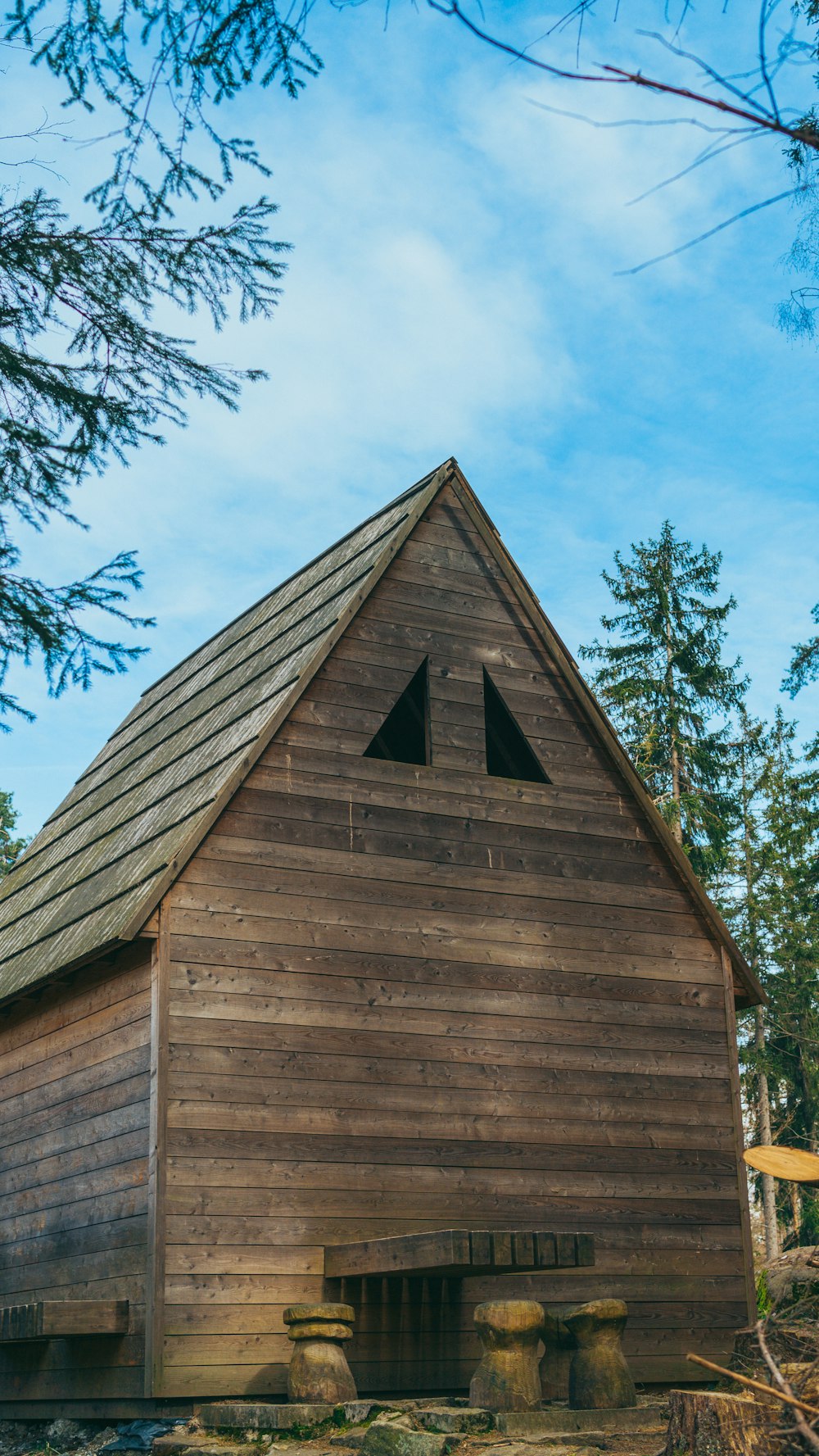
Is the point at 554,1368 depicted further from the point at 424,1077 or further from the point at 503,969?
the point at 503,969

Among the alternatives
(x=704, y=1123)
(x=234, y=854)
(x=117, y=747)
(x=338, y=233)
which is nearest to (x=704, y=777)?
(x=117, y=747)

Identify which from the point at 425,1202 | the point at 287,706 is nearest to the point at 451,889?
the point at 287,706

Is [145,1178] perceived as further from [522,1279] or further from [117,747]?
[117,747]

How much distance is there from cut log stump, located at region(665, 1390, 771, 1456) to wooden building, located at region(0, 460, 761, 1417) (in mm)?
4226

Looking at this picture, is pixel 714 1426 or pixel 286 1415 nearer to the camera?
pixel 714 1426

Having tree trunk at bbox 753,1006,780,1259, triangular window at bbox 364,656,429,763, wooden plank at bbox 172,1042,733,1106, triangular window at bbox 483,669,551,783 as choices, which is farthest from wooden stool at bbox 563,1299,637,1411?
tree trunk at bbox 753,1006,780,1259

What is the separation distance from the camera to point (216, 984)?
10.4 m

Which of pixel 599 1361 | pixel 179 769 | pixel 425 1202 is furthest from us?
pixel 179 769

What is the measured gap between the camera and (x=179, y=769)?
13008 millimetres

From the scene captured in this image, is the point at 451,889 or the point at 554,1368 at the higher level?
the point at 451,889

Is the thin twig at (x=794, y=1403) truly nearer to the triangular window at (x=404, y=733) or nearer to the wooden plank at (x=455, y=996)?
the wooden plank at (x=455, y=996)

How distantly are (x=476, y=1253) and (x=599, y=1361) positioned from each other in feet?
4.19

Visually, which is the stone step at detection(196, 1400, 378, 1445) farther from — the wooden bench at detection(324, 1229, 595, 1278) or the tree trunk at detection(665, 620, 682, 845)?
the tree trunk at detection(665, 620, 682, 845)

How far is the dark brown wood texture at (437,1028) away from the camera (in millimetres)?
10125
